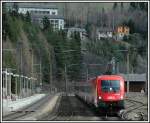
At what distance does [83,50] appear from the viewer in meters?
58.1

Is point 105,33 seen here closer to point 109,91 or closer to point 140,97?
point 140,97

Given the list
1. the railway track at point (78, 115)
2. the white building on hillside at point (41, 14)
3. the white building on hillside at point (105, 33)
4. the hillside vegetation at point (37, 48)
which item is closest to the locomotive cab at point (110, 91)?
the railway track at point (78, 115)

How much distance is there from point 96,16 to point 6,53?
79.9 ft

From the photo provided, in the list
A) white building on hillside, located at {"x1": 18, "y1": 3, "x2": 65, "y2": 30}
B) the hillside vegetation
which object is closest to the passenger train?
the hillside vegetation

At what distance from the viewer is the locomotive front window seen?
37031mm

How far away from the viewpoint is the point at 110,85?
3731 centimetres

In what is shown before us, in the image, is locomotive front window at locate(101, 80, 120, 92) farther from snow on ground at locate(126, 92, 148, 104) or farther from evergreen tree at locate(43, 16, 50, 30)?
evergreen tree at locate(43, 16, 50, 30)

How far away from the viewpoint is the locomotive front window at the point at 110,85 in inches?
1458

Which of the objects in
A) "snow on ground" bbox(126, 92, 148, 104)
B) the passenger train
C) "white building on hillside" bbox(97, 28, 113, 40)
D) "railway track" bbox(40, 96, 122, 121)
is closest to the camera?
"railway track" bbox(40, 96, 122, 121)

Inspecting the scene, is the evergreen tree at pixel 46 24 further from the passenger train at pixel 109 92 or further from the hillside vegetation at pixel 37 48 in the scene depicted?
the passenger train at pixel 109 92

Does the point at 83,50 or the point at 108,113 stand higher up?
the point at 83,50

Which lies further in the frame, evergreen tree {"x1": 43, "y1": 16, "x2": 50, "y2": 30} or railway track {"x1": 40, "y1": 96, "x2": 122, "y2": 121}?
evergreen tree {"x1": 43, "y1": 16, "x2": 50, "y2": 30}

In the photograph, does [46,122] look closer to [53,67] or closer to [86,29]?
[86,29]

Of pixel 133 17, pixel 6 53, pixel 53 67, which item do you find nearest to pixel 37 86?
pixel 53 67
